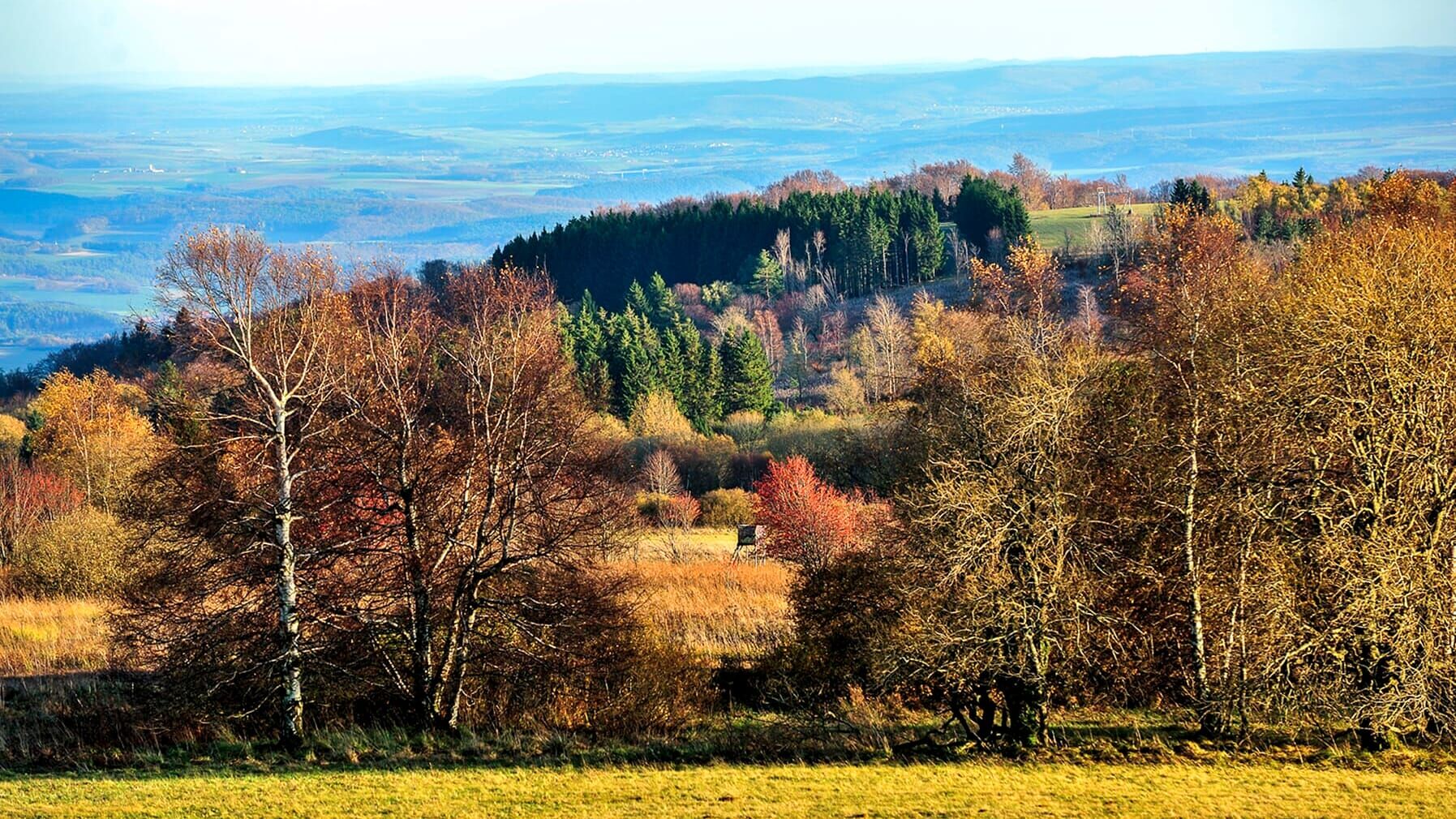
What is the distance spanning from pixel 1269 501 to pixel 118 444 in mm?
43045

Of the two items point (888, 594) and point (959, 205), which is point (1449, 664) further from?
point (959, 205)

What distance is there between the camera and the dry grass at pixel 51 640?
74.5 ft

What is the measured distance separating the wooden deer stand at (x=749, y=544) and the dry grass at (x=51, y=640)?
63.0 feet

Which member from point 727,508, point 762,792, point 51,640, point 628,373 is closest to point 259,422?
point 762,792

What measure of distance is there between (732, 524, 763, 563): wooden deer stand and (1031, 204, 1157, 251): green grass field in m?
70.6

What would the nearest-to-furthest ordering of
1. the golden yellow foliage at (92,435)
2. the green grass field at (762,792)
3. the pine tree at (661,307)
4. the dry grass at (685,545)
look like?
the green grass field at (762,792) → the dry grass at (685,545) → the golden yellow foliage at (92,435) → the pine tree at (661,307)

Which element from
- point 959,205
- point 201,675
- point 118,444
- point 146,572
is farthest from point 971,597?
point 959,205

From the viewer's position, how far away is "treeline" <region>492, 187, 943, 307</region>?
10956cm

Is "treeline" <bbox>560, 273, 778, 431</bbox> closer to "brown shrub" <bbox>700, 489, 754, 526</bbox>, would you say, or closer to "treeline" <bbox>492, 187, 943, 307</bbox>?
"brown shrub" <bbox>700, 489, 754, 526</bbox>

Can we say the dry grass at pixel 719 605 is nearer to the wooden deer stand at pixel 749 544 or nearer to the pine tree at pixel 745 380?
the wooden deer stand at pixel 749 544

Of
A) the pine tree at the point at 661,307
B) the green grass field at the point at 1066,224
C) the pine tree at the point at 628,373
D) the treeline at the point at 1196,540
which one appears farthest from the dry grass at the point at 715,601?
the green grass field at the point at 1066,224

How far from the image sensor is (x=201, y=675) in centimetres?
1770

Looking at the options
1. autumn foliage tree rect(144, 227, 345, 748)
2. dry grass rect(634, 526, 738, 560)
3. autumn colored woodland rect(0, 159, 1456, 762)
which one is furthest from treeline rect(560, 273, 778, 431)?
autumn foliage tree rect(144, 227, 345, 748)

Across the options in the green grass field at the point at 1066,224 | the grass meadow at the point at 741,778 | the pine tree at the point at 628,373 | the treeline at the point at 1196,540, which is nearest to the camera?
the grass meadow at the point at 741,778
